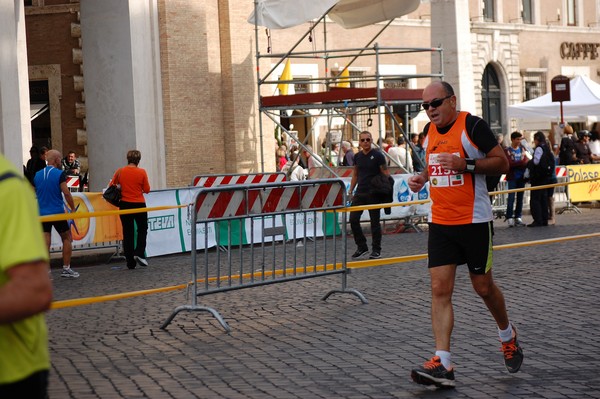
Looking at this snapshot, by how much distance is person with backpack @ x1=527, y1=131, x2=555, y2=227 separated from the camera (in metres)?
23.3

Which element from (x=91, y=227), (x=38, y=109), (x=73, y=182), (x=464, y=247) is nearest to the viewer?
(x=464, y=247)

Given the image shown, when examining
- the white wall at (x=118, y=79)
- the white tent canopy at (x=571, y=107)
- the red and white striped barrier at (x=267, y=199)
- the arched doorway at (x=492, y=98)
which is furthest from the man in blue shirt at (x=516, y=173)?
the arched doorway at (x=492, y=98)

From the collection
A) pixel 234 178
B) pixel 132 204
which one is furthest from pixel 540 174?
pixel 132 204

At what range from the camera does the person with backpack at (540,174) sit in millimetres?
23312

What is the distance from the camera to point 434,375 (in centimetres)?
756

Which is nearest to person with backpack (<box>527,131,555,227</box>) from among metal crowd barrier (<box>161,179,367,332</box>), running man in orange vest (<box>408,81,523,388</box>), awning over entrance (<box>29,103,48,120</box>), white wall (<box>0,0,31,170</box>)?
white wall (<box>0,0,31,170</box>)

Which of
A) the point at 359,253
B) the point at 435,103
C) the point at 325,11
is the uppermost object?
the point at 325,11

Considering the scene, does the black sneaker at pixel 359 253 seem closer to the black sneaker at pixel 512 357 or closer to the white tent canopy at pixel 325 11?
the white tent canopy at pixel 325 11

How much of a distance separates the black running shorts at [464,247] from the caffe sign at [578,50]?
48816 millimetres

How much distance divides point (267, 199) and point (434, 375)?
4.41 metres

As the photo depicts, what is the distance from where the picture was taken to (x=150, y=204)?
19.7 meters

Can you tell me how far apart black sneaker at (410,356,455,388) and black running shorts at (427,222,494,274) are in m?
0.65

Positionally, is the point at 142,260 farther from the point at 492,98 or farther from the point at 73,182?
the point at 492,98

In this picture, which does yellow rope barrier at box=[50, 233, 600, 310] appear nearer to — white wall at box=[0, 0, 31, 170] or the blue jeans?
the blue jeans
